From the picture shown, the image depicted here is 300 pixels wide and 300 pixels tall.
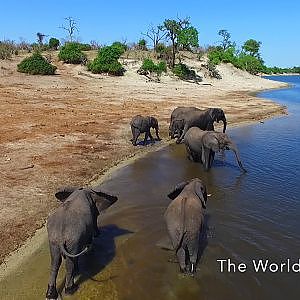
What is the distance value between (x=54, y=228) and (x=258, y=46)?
128 meters

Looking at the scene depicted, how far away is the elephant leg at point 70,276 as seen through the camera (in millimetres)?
7880

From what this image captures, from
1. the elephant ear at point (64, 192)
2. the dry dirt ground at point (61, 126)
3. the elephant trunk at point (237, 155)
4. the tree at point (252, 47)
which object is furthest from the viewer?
the tree at point (252, 47)

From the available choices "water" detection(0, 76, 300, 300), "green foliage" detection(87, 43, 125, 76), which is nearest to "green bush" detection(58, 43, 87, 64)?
"green foliage" detection(87, 43, 125, 76)

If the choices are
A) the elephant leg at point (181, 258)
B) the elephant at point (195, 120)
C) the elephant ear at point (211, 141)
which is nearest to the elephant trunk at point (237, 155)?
the elephant ear at point (211, 141)

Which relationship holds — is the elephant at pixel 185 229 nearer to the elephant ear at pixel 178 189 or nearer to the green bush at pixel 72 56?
the elephant ear at pixel 178 189

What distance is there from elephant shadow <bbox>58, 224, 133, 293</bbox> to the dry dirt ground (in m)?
1.74

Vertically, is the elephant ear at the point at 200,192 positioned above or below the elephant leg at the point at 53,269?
above

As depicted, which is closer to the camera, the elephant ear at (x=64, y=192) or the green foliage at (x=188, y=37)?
the elephant ear at (x=64, y=192)

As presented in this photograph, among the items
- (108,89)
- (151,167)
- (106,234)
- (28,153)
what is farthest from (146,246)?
(108,89)

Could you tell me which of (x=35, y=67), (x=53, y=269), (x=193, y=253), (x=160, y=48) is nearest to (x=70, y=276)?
(x=53, y=269)

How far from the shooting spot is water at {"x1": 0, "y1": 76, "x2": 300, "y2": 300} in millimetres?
8383

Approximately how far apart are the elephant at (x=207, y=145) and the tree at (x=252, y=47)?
11204 centimetres

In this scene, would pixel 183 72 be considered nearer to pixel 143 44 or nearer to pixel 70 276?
pixel 143 44

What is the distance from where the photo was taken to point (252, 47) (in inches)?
4894
